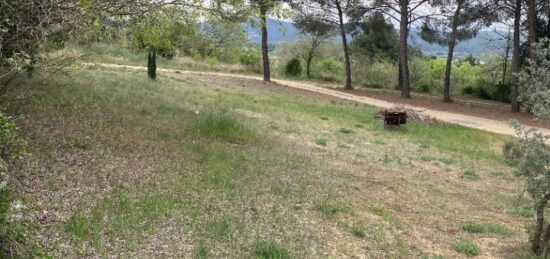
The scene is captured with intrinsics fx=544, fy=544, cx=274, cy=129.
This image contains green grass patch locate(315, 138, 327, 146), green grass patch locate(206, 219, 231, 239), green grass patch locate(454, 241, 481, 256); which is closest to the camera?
green grass patch locate(206, 219, 231, 239)

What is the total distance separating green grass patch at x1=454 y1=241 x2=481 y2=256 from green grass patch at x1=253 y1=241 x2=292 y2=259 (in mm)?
2231

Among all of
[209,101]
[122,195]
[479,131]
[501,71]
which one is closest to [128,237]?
[122,195]

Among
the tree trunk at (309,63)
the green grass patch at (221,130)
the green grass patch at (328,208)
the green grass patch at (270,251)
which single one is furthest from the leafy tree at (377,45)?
the green grass patch at (270,251)

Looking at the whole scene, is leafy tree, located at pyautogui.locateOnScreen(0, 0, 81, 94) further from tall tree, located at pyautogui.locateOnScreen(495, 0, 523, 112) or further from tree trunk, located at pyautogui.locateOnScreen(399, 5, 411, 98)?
tree trunk, located at pyautogui.locateOnScreen(399, 5, 411, 98)

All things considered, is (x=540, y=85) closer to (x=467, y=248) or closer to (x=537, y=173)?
(x=537, y=173)

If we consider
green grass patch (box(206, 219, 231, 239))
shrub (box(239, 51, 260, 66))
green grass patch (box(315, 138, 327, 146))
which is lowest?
green grass patch (box(206, 219, 231, 239))

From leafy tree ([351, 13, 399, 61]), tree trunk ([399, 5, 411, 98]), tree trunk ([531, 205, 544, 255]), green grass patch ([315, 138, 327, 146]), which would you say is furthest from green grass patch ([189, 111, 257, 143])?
leafy tree ([351, 13, 399, 61])

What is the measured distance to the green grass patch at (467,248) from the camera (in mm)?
6062

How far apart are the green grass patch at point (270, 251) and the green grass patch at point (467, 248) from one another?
223 centimetres

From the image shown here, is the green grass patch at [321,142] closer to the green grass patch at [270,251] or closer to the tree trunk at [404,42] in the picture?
the green grass patch at [270,251]

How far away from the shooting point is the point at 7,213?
3236 mm

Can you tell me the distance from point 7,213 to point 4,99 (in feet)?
14.4

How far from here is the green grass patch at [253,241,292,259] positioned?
489cm

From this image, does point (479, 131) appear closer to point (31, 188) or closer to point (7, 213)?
point (31, 188)
